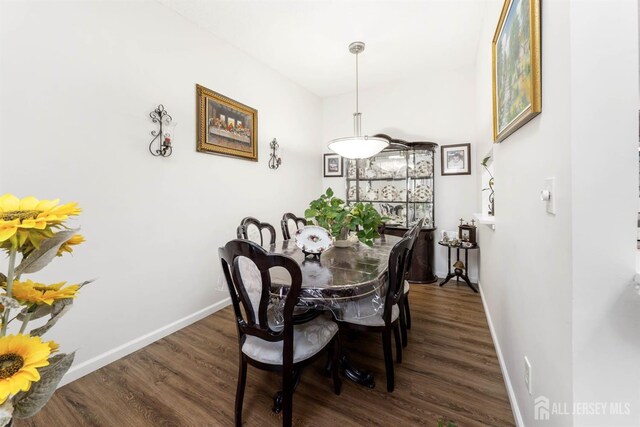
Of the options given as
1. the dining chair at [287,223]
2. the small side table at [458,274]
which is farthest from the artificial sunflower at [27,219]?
the small side table at [458,274]

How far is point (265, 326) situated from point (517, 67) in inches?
70.4

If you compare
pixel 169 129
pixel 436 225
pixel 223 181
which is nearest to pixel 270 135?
pixel 223 181

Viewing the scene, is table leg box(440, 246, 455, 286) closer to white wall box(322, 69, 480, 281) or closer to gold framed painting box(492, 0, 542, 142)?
white wall box(322, 69, 480, 281)

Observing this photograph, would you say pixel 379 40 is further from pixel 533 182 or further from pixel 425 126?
pixel 533 182

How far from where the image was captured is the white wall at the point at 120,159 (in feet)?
5.60

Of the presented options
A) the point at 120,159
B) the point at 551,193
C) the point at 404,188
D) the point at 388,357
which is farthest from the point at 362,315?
the point at 404,188

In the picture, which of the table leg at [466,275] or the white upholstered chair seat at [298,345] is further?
the table leg at [466,275]

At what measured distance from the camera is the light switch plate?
0.98 metres

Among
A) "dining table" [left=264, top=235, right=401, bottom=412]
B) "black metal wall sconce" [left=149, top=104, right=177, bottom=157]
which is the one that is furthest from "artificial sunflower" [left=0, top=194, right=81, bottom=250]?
"black metal wall sconce" [left=149, top=104, right=177, bottom=157]

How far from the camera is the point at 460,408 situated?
5.19 ft

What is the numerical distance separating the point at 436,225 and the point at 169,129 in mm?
3446

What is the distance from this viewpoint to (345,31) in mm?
2812

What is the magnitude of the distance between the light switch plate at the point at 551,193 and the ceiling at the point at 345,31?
2173mm

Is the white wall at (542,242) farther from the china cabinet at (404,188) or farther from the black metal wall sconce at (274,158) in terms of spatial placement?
the black metal wall sconce at (274,158)
